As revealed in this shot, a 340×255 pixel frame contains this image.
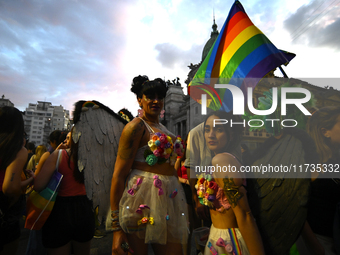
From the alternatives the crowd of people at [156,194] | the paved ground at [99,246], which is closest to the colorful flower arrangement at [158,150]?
the crowd of people at [156,194]

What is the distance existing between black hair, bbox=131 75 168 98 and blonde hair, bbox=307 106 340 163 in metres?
2.09

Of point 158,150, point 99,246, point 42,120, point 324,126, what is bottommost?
point 99,246

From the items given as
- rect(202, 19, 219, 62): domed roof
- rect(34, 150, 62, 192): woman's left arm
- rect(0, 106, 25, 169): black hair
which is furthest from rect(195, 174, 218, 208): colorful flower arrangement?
rect(202, 19, 219, 62): domed roof

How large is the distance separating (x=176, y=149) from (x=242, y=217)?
1.26 metres

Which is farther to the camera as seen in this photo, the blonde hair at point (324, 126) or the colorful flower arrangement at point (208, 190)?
the blonde hair at point (324, 126)

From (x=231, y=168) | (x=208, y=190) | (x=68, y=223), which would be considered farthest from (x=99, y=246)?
(x=231, y=168)

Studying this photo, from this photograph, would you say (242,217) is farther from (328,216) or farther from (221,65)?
(221,65)

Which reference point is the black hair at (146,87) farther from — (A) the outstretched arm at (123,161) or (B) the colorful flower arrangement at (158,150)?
(B) the colorful flower arrangement at (158,150)

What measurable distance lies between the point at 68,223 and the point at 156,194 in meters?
1.52

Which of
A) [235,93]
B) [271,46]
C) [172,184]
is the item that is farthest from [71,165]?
[271,46]

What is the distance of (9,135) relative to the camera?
7.80 ft

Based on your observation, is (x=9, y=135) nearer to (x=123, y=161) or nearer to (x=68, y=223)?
(x=68, y=223)

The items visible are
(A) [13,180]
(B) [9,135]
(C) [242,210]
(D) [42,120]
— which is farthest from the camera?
(D) [42,120]

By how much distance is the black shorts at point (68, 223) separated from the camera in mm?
2469
